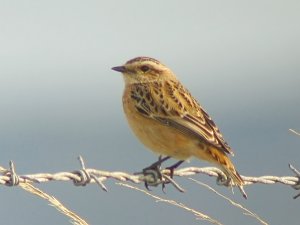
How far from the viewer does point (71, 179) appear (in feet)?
24.8

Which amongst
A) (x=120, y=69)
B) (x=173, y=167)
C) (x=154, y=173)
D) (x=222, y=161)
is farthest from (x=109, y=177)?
(x=120, y=69)

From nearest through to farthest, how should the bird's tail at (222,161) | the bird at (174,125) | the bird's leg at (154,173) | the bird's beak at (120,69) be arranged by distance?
the bird's tail at (222,161) → the bird's leg at (154,173) → the bird at (174,125) → the bird's beak at (120,69)

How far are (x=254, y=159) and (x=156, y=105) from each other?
291 feet

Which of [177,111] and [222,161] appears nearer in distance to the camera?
[222,161]

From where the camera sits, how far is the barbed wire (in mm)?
7223

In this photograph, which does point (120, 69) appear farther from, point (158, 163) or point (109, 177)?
point (109, 177)

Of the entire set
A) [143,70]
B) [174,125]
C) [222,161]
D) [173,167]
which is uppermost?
[143,70]

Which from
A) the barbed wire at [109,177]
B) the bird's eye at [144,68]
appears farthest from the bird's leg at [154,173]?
the bird's eye at [144,68]

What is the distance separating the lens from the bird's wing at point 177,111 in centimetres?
→ 894

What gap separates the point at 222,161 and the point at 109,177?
1.37 meters

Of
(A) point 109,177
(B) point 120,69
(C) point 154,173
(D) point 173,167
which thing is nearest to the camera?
(A) point 109,177

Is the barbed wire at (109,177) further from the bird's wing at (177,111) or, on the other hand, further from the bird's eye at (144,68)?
the bird's eye at (144,68)

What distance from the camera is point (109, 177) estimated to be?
7723 mm

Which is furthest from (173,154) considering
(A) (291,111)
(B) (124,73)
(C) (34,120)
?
(C) (34,120)
